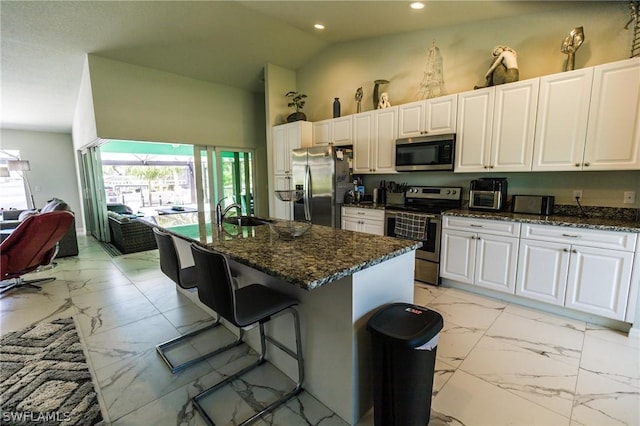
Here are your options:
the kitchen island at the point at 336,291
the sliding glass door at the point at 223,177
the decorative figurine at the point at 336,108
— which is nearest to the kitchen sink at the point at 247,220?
the kitchen island at the point at 336,291

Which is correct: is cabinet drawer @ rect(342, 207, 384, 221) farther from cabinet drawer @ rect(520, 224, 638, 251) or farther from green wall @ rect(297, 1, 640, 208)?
cabinet drawer @ rect(520, 224, 638, 251)

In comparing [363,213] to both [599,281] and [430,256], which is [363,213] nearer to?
[430,256]

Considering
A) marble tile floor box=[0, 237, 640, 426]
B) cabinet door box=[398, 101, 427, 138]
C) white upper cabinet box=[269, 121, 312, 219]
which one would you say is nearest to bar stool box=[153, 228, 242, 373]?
marble tile floor box=[0, 237, 640, 426]

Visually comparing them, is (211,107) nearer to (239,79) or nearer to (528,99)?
(239,79)

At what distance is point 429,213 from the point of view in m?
3.34

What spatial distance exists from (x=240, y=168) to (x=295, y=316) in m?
5.03

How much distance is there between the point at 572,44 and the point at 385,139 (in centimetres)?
206

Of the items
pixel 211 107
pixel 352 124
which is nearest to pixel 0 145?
pixel 211 107

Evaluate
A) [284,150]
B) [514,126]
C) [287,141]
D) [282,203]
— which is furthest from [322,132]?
[514,126]

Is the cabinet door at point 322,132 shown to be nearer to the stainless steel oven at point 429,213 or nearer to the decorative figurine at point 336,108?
the decorative figurine at point 336,108

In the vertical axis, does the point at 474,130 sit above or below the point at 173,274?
above

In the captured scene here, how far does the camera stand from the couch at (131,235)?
495cm

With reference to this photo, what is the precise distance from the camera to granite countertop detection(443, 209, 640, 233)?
2302mm

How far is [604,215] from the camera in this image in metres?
2.80
